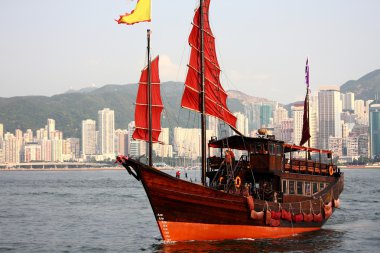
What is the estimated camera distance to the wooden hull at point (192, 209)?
35.8 metres

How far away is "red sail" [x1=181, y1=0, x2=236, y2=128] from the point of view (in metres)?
38.8

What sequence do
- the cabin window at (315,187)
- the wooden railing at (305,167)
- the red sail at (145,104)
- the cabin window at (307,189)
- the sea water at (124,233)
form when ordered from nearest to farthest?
the sea water at (124,233), the red sail at (145,104), the wooden railing at (305,167), the cabin window at (307,189), the cabin window at (315,187)

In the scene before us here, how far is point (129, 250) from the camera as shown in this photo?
37.9m

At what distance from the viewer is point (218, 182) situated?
41188 millimetres

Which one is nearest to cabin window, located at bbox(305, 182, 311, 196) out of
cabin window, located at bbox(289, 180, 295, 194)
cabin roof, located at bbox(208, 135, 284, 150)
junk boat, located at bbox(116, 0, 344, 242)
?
junk boat, located at bbox(116, 0, 344, 242)

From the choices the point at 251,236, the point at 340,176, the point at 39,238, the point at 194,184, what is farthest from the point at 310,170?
the point at 39,238

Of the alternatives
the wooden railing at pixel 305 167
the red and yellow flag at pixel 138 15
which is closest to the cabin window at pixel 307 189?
the wooden railing at pixel 305 167

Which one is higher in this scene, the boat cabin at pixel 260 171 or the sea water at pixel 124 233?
the boat cabin at pixel 260 171

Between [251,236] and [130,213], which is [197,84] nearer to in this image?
[251,236]

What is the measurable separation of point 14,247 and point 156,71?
12679 millimetres

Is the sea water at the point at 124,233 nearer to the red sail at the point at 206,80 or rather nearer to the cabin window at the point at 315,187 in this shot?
the cabin window at the point at 315,187

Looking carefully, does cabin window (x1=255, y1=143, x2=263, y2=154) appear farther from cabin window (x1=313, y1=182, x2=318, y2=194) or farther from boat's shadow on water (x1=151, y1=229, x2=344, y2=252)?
cabin window (x1=313, y1=182, x2=318, y2=194)

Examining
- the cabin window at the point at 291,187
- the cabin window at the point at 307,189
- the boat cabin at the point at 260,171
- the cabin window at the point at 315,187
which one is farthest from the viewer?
the cabin window at the point at 315,187

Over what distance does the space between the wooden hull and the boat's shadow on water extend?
34 centimetres
